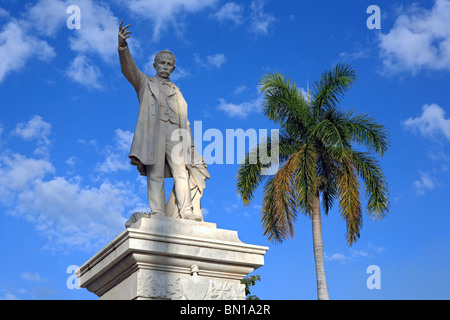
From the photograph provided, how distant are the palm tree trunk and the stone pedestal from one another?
45.7 ft

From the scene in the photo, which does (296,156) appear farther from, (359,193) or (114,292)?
(114,292)

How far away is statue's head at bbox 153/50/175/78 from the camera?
9570mm

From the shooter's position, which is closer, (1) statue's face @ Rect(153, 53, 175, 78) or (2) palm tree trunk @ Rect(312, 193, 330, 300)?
(1) statue's face @ Rect(153, 53, 175, 78)

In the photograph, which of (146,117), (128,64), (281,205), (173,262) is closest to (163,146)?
(146,117)

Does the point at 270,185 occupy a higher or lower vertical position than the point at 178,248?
higher

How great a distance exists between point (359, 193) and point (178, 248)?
15653 millimetres

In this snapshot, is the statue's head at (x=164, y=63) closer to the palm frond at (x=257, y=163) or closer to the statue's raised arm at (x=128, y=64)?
the statue's raised arm at (x=128, y=64)

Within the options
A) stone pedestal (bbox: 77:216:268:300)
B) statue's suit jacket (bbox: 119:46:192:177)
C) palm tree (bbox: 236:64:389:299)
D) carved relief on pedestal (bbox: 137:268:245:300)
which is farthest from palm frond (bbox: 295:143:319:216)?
carved relief on pedestal (bbox: 137:268:245:300)

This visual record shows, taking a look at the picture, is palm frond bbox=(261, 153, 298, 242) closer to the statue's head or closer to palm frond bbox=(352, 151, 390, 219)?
palm frond bbox=(352, 151, 390, 219)

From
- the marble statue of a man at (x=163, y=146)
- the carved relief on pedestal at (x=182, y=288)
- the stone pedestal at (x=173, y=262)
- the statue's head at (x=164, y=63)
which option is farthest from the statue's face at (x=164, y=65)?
the carved relief on pedestal at (x=182, y=288)

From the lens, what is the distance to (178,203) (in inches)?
348

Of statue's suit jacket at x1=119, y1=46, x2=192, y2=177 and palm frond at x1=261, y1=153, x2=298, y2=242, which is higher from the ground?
palm frond at x1=261, y1=153, x2=298, y2=242

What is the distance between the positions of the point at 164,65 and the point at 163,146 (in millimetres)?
1277
